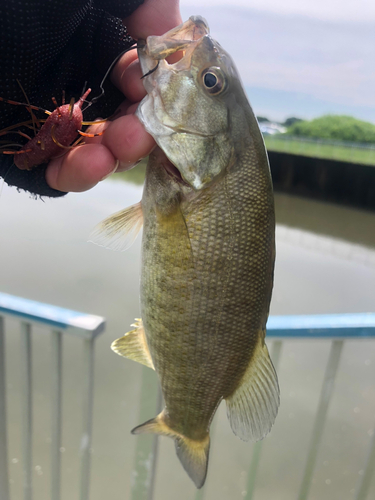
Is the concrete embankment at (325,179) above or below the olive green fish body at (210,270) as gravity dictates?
below

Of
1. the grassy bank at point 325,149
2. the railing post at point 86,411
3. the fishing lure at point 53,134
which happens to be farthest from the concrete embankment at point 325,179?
the fishing lure at point 53,134

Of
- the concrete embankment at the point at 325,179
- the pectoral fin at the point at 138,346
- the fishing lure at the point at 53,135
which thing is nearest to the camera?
the fishing lure at the point at 53,135

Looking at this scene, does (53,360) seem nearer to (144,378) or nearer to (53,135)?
(144,378)

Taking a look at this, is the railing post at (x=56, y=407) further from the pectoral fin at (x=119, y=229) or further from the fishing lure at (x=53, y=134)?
the fishing lure at (x=53, y=134)

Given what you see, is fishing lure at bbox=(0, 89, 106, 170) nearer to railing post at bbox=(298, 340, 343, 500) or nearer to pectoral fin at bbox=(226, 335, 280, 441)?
pectoral fin at bbox=(226, 335, 280, 441)

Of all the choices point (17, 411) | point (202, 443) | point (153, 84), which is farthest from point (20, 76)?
point (17, 411)

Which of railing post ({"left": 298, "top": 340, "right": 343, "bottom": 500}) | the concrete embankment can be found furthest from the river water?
the concrete embankment

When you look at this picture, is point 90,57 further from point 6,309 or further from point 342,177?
point 342,177
